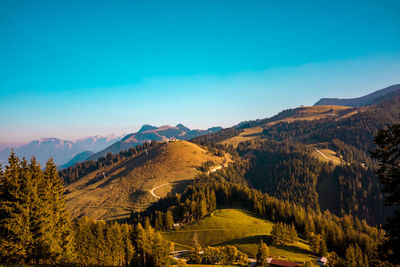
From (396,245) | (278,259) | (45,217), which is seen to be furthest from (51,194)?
(278,259)

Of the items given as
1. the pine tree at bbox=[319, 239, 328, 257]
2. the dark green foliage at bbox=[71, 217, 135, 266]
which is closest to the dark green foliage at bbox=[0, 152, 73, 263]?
the dark green foliage at bbox=[71, 217, 135, 266]

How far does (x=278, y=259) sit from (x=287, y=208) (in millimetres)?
46757

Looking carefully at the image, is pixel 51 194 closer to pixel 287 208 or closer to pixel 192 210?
pixel 192 210

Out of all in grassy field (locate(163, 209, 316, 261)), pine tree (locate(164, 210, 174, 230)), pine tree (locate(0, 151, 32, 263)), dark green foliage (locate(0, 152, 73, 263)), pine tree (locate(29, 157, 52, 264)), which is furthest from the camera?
pine tree (locate(164, 210, 174, 230))

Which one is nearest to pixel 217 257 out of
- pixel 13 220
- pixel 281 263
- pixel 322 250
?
pixel 281 263

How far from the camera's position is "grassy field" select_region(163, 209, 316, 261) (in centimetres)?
7781

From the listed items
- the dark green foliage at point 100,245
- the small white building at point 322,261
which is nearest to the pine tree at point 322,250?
the small white building at point 322,261

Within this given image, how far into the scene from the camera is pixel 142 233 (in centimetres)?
6512

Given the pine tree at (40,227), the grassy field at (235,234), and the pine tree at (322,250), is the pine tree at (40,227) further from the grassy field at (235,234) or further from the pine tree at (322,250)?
the pine tree at (322,250)

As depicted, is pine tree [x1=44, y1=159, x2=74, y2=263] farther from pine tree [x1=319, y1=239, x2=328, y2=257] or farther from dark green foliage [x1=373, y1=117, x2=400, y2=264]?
pine tree [x1=319, y1=239, x2=328, y2=257]

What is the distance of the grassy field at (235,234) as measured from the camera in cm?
7781

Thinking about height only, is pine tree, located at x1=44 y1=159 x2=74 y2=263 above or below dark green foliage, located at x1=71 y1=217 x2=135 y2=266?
above

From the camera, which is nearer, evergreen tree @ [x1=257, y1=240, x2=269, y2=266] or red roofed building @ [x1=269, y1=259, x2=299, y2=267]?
evergreen tree @ [x1=257, y1=240, x2=269, y2=266]

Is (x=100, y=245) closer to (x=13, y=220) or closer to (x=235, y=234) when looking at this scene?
(x=13, y=220)
